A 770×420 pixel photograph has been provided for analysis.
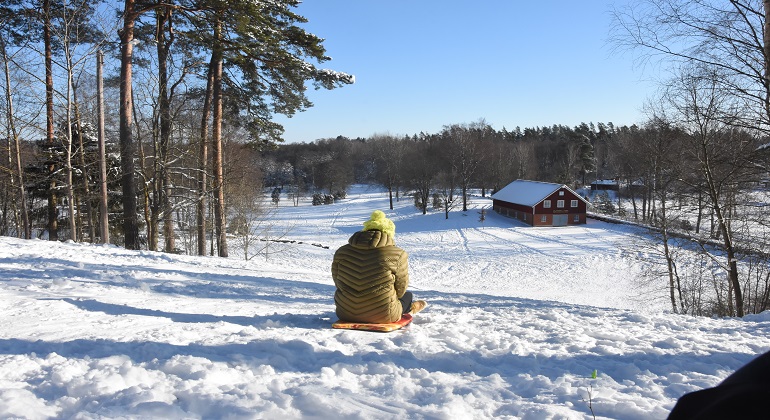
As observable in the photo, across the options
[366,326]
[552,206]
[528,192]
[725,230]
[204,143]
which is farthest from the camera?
[528,192]

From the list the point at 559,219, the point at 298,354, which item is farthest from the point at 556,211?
the point at 298,354

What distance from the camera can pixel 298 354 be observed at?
14.1 ft

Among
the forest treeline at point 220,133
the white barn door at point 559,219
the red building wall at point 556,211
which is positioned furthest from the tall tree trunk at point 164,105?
the white barn door at point 559,219

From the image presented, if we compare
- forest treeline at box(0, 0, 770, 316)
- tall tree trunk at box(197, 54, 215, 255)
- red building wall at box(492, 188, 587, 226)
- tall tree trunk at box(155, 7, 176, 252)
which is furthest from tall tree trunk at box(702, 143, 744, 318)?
red building wall at box(492, 188, 587, 226)

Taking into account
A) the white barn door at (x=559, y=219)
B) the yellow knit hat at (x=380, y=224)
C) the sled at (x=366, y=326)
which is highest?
the yellow knit hat at (x=380, y=224)

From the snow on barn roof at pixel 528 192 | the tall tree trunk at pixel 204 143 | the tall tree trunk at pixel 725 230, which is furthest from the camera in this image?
the snow on barn roof at pixel 528 192

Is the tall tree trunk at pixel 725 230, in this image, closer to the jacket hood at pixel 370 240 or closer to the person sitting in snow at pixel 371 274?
the person sitting in snow at pixel 371 274

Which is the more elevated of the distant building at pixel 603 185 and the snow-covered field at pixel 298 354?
the distant building at pixel 603 185

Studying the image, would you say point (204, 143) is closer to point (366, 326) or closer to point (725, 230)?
point (366, 326)

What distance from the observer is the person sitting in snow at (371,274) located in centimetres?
521

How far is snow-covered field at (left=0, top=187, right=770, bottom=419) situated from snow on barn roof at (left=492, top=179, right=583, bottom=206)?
33121 millimetres

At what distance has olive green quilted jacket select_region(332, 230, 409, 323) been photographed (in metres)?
5.21

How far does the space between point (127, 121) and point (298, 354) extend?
11.1 m

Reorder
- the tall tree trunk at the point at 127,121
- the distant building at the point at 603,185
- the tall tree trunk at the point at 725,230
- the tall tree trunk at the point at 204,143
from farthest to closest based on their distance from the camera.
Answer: the distant building at the point at 603,185, the tall tree trunk at the point at 204,143, the tall tree trunk at the point at 127,121, the tall tree trunk at the point at 725,230
